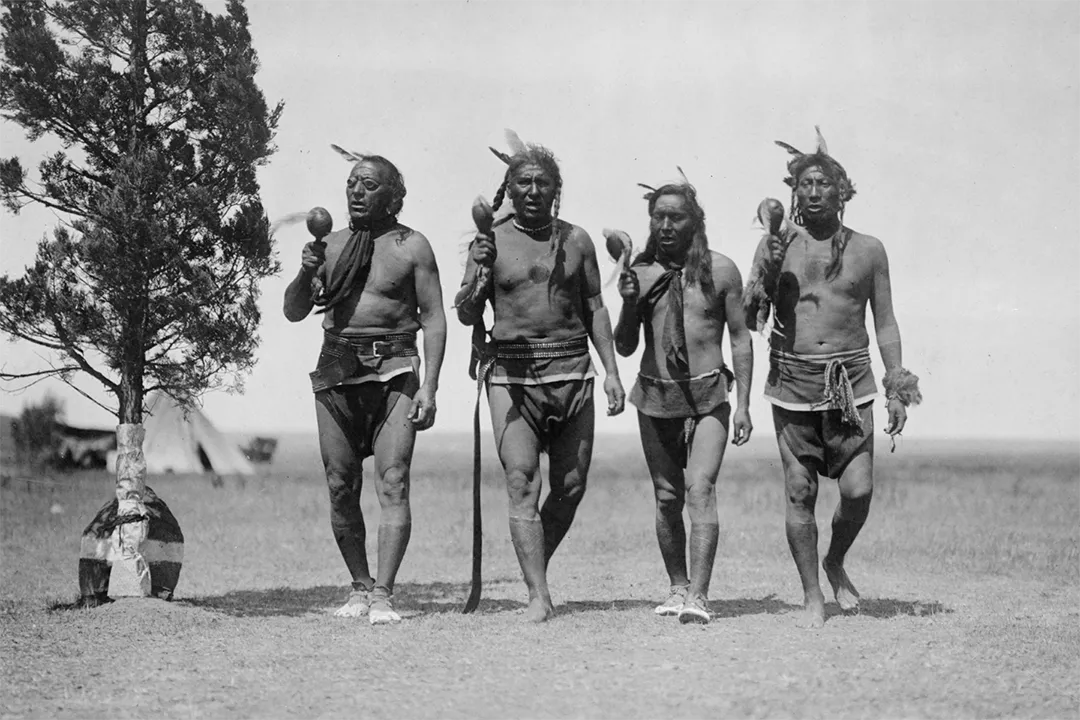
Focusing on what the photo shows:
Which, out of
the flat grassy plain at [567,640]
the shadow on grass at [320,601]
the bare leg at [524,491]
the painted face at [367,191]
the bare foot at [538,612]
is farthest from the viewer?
the shadow on grass at [320,601]

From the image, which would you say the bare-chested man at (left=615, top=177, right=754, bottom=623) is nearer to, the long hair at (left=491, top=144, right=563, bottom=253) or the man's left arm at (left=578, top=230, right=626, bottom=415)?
the man's left arm at (left=578, top=230, right=626, bottom=415)

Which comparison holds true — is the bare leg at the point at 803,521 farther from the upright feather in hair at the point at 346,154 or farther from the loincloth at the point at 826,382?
the upright feather in hair at the point at 346,154

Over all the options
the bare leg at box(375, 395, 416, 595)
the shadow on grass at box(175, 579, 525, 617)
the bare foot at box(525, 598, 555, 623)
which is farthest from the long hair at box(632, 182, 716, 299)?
the shadow on grass at box(175, 579, 525, 617)

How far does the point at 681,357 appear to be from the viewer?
7664mm

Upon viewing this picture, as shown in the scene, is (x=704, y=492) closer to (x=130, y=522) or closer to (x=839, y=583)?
(x=839, y=583)

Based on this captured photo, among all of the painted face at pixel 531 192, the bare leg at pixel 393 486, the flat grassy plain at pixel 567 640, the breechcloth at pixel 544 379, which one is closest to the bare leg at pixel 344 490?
the bare leg at pixel 393 486

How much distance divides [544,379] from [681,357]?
31.6 inches

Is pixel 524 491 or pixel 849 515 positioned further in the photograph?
pixel 849 515

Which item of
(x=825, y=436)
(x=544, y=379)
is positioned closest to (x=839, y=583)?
(x=825, y=436)

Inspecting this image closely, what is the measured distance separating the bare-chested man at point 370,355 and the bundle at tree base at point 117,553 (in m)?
1.26

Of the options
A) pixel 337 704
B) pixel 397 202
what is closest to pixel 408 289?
pixel 397 202

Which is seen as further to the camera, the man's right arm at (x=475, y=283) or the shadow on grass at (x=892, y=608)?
the shadow on grass at (x=892, y=608)

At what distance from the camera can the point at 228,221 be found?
28.3 ft

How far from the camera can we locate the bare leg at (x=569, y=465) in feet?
25.4
